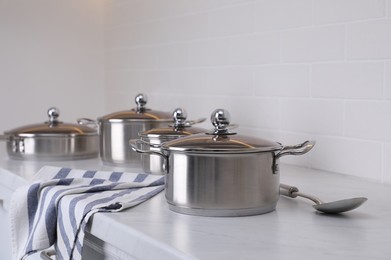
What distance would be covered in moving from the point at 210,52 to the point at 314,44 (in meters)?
0.43

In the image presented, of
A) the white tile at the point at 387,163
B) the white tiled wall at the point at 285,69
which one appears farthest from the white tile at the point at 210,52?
the white tile at the point at 387,163

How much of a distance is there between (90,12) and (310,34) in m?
1.15

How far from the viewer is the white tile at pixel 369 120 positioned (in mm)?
1314

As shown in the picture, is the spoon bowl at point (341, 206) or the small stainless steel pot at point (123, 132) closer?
the spoon bowl at point (341, 206)

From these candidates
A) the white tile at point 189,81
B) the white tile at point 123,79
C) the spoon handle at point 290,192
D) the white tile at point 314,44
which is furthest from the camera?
the white tile at point 123,79

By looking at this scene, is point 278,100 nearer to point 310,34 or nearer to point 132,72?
point 310,34

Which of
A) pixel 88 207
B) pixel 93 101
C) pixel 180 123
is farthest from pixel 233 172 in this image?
pixel 93 101

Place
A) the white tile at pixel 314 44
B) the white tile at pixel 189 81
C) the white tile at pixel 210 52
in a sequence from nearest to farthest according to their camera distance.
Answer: the white tile at pixel 314 44 → the white tile at pixel 210 52 → the white tile at pixel 189 81

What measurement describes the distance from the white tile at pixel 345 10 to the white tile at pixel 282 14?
4 cm

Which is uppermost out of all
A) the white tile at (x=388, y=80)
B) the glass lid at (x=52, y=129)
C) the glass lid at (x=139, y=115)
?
the white tile at (x=388, y=80)

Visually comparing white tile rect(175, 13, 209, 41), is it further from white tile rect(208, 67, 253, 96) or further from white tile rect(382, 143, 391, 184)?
white tile rect(382, 143, 391, 184)

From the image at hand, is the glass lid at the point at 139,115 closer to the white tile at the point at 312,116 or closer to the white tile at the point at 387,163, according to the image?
the white tile at the point at 312,116

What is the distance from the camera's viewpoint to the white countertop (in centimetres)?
79

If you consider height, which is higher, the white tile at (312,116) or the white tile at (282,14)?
the white tile at (282,14)
